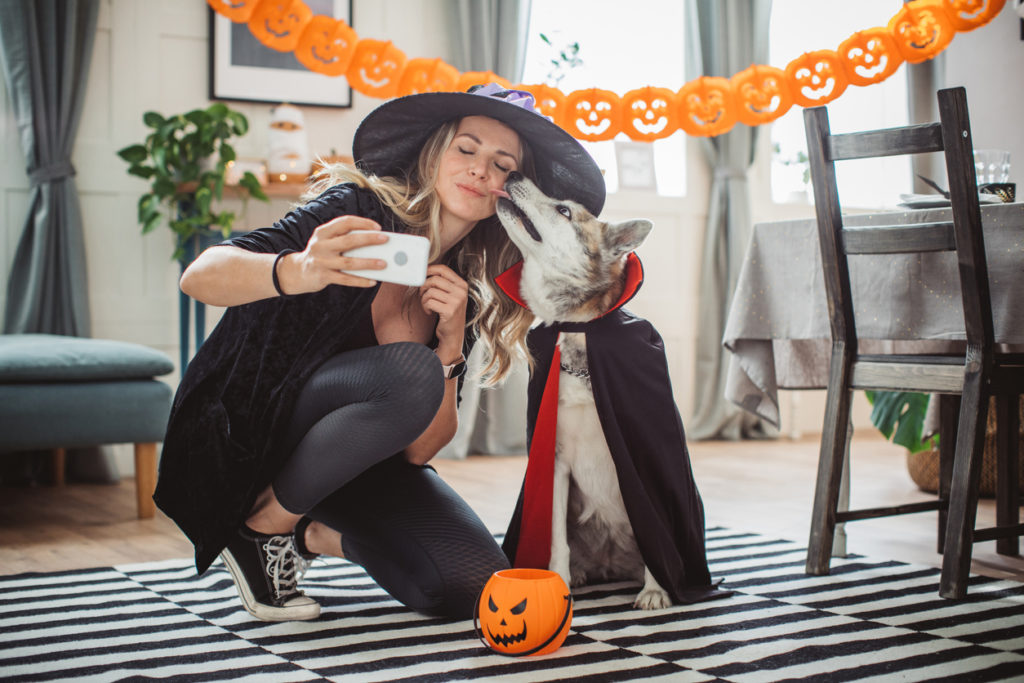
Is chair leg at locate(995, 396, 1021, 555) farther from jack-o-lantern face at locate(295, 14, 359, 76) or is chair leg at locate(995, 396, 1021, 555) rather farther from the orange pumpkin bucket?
jack-o-lantern face at locate(295, 14, 359, 76)

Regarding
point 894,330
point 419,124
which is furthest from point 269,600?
point 894,330

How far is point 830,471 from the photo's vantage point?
1.99m

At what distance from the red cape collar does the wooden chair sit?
0.47 m

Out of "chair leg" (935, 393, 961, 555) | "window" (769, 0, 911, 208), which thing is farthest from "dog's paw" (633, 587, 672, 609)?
"window" (769, 0, 911, 208)

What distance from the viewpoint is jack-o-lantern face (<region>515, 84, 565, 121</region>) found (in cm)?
302

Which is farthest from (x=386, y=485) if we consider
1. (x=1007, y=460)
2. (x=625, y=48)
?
(x=625, y=48)

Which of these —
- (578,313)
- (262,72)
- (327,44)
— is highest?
(262,72)

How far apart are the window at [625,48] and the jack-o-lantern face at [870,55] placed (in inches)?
62.8

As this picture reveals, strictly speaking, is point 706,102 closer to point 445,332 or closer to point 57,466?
point 445,332

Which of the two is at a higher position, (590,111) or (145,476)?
(590,111)

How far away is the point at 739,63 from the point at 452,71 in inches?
81.8

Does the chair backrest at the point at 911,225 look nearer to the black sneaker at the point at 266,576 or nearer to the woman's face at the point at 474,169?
the woman's face at the point at 474,169

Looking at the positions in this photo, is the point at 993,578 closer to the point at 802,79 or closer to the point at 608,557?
the point at 608,557

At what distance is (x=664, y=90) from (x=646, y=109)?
9 centimetres
